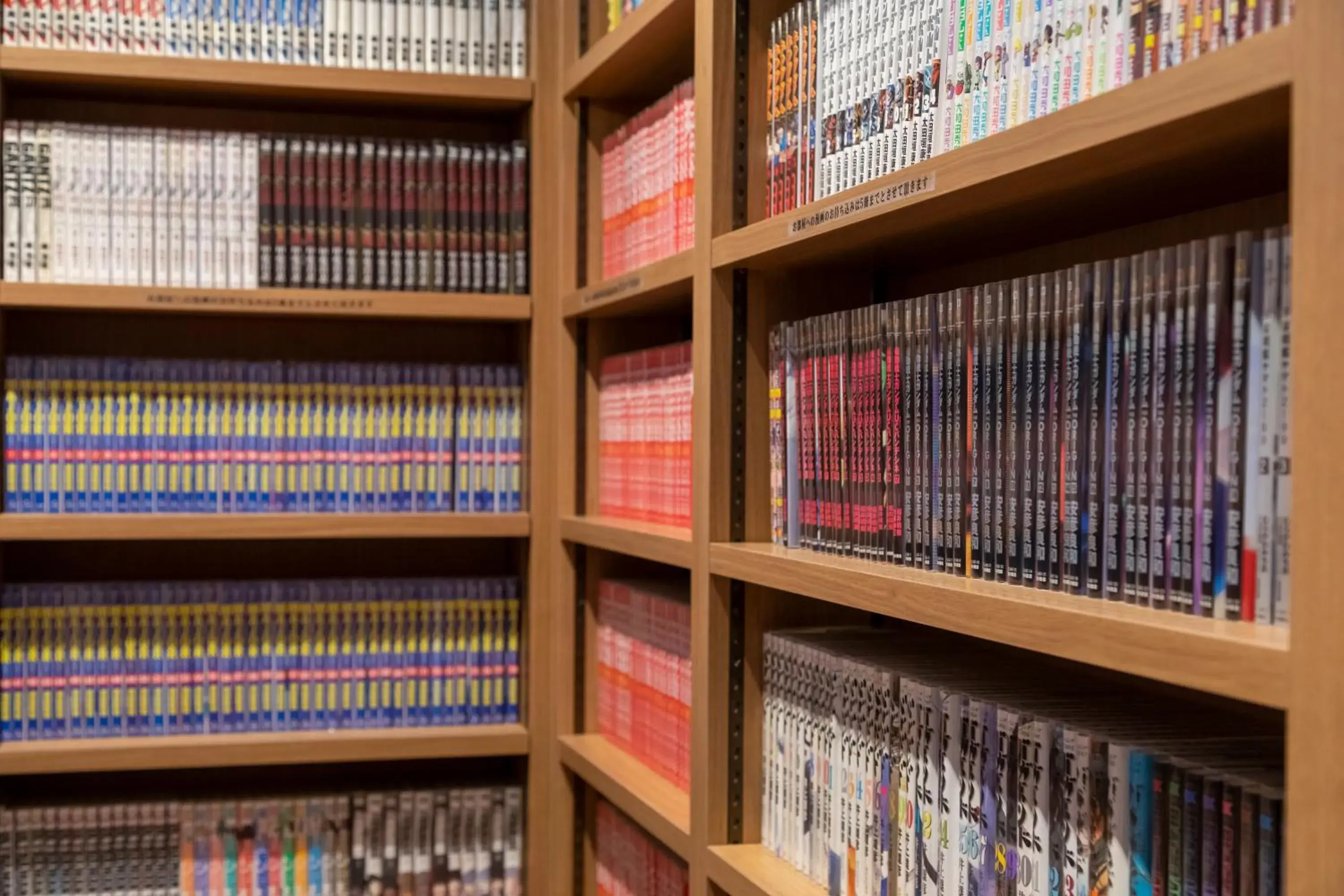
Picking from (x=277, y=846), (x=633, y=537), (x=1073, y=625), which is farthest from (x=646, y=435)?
(x=1073, y=625)

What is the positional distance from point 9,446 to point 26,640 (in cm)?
33

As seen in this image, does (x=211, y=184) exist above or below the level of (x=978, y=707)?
above

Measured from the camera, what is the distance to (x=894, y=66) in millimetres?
1419

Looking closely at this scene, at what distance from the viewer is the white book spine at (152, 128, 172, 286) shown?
2.33 metres

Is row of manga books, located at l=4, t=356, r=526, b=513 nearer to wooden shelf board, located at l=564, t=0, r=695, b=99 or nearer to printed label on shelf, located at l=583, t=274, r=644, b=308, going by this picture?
printed label on shelf, located at l=583, t=274, r=644, b=308

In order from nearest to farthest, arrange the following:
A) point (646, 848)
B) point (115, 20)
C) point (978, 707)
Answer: point (978, 707)
point (646, 848)
point (115, 20)

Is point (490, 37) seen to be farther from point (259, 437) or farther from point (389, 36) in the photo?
point (259, 437)

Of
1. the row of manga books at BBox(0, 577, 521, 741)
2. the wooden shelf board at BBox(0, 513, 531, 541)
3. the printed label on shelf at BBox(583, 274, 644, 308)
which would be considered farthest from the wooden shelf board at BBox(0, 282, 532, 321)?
the row of manga books at BBox(0, 577, 521, 741)

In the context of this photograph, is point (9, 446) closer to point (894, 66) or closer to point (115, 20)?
point (115, 20)

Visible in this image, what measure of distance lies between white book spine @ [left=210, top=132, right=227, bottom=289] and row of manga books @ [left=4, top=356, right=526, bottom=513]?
0.54 feet

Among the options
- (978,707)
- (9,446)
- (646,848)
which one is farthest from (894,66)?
(9,446)

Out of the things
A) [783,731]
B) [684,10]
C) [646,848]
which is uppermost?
[684,10]

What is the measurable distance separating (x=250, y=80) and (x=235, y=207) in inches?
8.2

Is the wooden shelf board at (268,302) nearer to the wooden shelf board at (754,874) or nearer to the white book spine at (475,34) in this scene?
the white book spine at (475,34)
